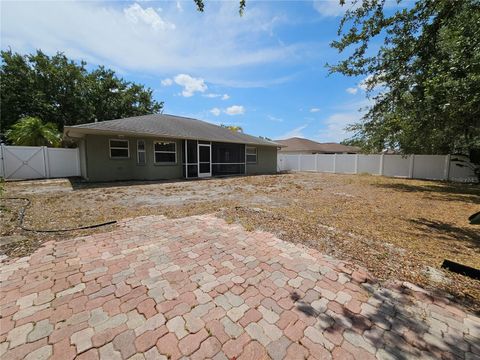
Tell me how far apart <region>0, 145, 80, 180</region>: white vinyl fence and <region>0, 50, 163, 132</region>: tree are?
887 centimetres

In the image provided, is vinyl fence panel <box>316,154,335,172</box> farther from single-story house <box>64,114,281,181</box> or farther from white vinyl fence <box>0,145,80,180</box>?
white vinyl fence <box>0,145,80,180</box>

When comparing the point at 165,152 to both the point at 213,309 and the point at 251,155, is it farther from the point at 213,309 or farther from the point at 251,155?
the point at 213,309

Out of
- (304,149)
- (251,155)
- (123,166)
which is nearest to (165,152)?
(123,166)

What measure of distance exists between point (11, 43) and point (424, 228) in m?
27.6

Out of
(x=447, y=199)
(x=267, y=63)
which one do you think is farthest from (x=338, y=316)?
(x=267, y=63)

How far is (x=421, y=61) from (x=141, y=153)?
1211cm

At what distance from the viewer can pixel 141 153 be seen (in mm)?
11711

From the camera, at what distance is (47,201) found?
249 inches

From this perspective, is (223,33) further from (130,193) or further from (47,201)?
(47,201)

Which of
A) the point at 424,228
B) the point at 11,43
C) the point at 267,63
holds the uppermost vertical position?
the point at 11,43

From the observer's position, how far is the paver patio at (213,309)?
162 centimetres

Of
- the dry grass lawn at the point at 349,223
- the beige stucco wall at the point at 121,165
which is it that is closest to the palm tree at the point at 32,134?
the beige stucco wall at the point at 121,165

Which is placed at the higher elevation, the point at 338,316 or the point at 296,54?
the point at 296,54

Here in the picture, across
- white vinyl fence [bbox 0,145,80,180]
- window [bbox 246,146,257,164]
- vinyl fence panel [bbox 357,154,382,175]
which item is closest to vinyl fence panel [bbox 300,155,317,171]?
vinyl fence panel [bbox 357,154,382,175]
